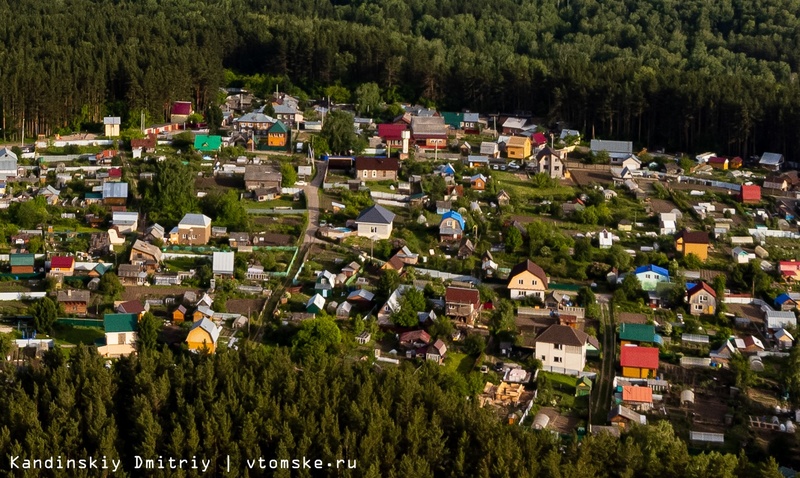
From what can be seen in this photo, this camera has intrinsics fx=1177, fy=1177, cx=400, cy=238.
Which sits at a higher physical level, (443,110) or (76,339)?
(443,110)

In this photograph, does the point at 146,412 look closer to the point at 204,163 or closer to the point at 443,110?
the point at 204,163

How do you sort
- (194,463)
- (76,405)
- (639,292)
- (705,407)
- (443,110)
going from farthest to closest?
(443,110) < (639,292) < (705,407) < (76,405) < (194,463)

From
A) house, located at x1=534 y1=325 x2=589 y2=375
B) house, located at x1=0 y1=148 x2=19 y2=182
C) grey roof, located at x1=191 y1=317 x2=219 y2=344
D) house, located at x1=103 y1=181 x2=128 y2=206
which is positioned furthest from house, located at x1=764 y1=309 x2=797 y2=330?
house, located at x1=0 y1=148 x2=19 y2=182

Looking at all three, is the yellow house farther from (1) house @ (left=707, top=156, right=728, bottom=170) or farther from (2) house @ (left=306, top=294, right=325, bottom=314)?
(2) house @ (left=306, top=294, right=325, bottom=314)

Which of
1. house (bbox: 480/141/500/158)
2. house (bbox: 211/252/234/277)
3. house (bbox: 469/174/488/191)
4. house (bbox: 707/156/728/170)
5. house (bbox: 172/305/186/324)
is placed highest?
house (bbox: 480/141/500/158)

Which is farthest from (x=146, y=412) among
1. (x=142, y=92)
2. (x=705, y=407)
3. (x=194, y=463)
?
(x=142, y=92)

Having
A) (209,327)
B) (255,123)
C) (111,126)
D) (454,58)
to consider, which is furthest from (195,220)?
(454,58)
